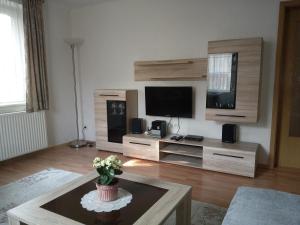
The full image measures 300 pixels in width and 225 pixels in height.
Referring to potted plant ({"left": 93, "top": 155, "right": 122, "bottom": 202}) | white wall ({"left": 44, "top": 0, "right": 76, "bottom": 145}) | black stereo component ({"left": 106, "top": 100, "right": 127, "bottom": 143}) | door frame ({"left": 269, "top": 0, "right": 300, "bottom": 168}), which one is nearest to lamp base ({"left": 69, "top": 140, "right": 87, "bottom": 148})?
white wall ({"left": 44, "top": 0, "right": 76, "bottom": 145})

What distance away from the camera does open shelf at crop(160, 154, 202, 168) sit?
11.6 ft

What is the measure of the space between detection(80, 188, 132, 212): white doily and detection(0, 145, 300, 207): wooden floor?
1.13 metres

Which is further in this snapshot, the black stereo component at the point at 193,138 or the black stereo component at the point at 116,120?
the black stereo component at the point at 116,120

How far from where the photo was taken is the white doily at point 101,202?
1.64 meters

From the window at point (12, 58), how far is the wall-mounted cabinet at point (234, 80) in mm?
3009

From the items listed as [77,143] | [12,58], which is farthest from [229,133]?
[12,58]

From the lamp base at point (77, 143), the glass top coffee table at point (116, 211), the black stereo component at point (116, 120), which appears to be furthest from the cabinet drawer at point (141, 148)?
the glass top coffee table at point (116, 211)

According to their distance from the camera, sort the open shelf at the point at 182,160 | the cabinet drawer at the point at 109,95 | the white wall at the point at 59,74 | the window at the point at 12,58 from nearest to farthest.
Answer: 1. the open shelf at the point at 182,160
2. the window at the point at 12,58
3. the cabinet drawer at the point at 109,95
4. the white wall at the point at 59,74

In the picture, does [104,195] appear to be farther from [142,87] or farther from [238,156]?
[142,87]

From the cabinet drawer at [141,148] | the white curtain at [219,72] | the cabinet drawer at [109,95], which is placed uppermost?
the white curtain at [219,72]

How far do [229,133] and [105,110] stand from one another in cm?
212

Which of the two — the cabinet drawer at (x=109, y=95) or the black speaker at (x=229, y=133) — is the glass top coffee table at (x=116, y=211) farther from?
the cabinet drawer at (x=109, y=95)

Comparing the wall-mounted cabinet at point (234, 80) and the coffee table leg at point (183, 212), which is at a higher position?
the wall-mounted cabinet at point (234, 80)

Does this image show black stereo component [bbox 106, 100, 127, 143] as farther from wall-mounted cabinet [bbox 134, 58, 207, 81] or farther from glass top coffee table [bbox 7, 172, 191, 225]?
glass top coffee table [bbox 7, 172, 191, 225]
